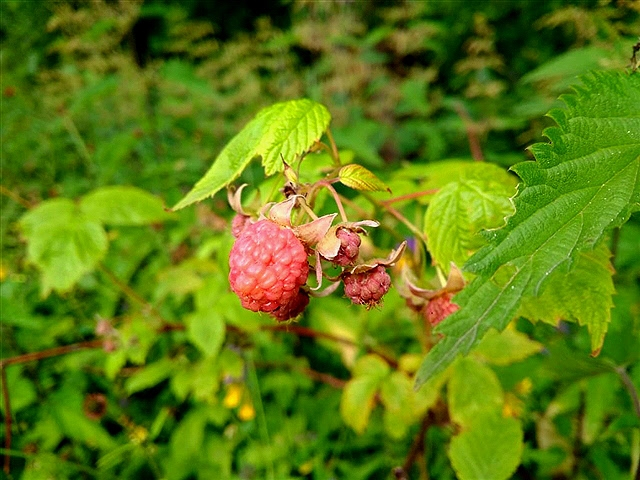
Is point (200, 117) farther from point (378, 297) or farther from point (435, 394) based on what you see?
point (378, 297)

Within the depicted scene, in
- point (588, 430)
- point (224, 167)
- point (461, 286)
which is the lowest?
point (588, 430)

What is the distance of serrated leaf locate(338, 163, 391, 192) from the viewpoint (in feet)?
2.95

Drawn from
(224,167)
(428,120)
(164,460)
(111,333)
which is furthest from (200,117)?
(224,167)

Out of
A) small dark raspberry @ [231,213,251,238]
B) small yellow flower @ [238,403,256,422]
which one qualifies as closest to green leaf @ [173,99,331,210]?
small dark raspberry @ [231,213,251,238]

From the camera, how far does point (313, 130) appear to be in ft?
3.35

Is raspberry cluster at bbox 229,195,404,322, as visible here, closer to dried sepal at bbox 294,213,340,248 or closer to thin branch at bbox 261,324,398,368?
dried sepal at bbox 294,213,340,248

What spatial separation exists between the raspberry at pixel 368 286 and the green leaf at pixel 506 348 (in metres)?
0.77

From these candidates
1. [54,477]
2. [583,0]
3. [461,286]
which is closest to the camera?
[461,286]

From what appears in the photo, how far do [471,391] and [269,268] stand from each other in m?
1.01

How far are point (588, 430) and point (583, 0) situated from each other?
9.02 feet

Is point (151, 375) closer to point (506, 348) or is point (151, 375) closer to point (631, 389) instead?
point (506, 348)

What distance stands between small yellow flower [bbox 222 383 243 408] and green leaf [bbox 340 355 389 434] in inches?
24.2

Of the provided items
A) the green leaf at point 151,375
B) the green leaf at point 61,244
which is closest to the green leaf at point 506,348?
the green leaf at point 151,375

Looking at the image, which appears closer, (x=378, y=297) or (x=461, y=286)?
(x=378, y=297)
